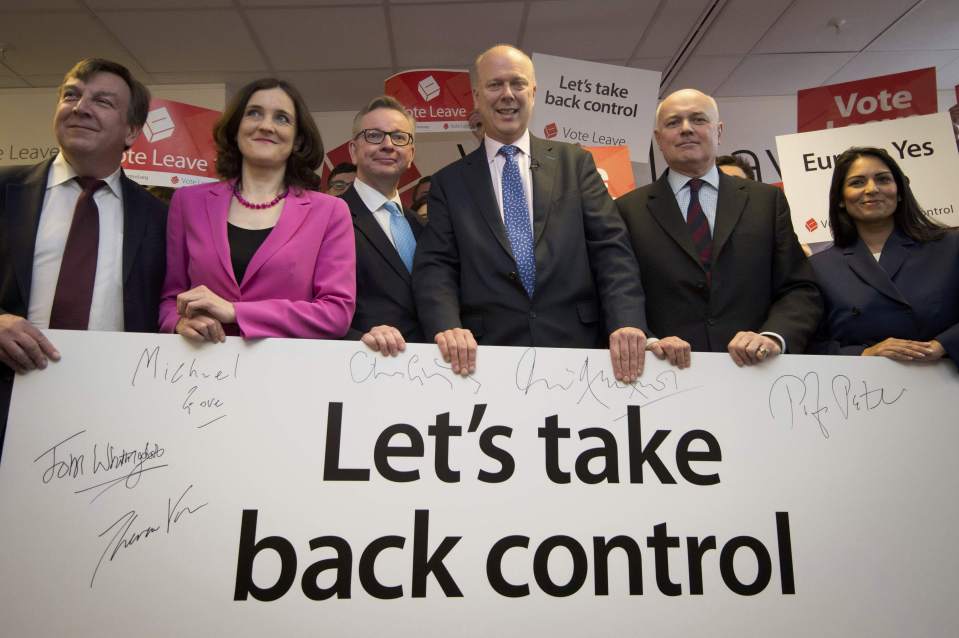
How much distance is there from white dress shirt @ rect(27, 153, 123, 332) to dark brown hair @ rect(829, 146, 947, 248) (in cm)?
223

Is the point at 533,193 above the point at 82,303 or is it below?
above

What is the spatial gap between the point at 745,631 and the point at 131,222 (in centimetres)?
181

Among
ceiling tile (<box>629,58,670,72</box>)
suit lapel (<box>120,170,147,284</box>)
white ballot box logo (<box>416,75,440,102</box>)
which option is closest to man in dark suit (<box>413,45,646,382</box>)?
suit lapel (<box>120,170,147,284</box>)

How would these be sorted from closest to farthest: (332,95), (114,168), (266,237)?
(266,237)
(114,168)
(332,95)

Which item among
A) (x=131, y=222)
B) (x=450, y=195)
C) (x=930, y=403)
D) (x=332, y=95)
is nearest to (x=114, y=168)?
(x=131, y=222)

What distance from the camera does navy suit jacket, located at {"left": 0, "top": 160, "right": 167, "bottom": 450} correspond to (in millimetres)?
1591

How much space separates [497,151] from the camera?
1.97 m

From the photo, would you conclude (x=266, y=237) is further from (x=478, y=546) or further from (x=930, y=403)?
(x=930, y=403)

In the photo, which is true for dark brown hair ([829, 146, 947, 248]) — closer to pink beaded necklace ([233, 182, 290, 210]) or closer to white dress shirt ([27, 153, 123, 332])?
pink beaded necklace ([233, 182, 290, 210])

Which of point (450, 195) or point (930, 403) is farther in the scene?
point (450, 195)

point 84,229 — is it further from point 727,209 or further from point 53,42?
point 53,42

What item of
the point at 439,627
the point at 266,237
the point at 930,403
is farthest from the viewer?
the point at 266,237
